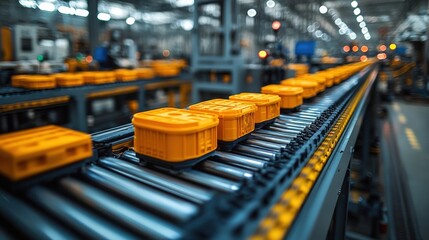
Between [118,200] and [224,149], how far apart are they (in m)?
0.72

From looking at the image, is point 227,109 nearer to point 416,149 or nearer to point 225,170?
point 225,170

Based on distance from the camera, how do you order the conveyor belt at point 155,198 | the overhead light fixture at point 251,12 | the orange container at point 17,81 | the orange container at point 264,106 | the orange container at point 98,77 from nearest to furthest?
the conveyor belt at point 155,198, the orange container at point 264,106, the orange container at point 17,81, the orange container at point 98,77, the overhead light fixture at point 251,12

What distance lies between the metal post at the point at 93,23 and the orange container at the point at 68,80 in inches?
105

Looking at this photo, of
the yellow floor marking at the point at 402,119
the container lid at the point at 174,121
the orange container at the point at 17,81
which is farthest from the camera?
the yellow floor marking at the point at 402,119

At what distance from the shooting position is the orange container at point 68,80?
492cm

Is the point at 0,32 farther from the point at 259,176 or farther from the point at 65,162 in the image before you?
the point at 259,176

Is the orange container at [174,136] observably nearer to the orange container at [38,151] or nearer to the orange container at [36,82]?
the orange container at [38,151]

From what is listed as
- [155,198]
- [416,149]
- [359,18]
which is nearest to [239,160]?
Answer: [155,198]

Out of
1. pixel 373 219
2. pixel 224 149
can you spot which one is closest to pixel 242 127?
pixel 224 149

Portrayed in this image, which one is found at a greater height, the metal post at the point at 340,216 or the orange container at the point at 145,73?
the orange container at the point at 145,73

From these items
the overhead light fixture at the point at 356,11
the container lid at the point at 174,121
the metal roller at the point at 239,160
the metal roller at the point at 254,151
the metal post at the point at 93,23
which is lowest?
the metal roller at the point at 239,160

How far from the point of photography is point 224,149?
1695 millimetres

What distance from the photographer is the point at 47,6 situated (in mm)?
9766

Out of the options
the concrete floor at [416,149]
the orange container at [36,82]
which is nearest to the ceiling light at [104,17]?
the orange container at [36,82]
